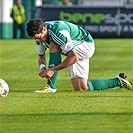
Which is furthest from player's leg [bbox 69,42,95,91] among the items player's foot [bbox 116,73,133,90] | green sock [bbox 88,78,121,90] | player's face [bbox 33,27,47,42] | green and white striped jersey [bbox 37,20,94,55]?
player's face [bbox 33,27,47,42]

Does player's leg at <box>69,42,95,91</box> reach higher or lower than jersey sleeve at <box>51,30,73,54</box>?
lower

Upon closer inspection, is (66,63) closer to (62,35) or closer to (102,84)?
(62,35)

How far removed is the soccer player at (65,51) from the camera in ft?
33.5

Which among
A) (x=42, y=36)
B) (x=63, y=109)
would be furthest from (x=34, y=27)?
(x=63, y=109)

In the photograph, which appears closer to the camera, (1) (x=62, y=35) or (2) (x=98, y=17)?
(1) (x=62, y=35)

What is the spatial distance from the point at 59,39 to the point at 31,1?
1069 inches

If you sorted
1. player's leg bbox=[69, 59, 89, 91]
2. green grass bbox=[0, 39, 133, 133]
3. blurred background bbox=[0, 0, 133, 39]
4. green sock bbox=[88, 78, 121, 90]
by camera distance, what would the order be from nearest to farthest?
green grass bbox=[0, 39, 133, 133] → player's leg bbox=[69, 59, 89, 91] → green sock bbox=[88, 78, 121, 90] → blurred background bbox=[0, 0, 133, 39]

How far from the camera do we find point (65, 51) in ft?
33.6

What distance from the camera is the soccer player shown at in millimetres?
10203

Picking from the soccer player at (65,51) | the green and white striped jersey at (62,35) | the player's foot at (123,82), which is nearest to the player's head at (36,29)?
the soccer player at (65,51)

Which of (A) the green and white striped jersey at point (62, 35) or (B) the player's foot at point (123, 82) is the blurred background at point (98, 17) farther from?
(A) the green and white striped jersey at point (62, 35)

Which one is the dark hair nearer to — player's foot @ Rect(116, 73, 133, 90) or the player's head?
the player's head

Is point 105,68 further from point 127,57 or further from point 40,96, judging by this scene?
point 40,96

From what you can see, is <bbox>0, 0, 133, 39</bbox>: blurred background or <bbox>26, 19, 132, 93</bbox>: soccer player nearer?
<bbox>26, 19, 132, 93</bbox>: soccer player
